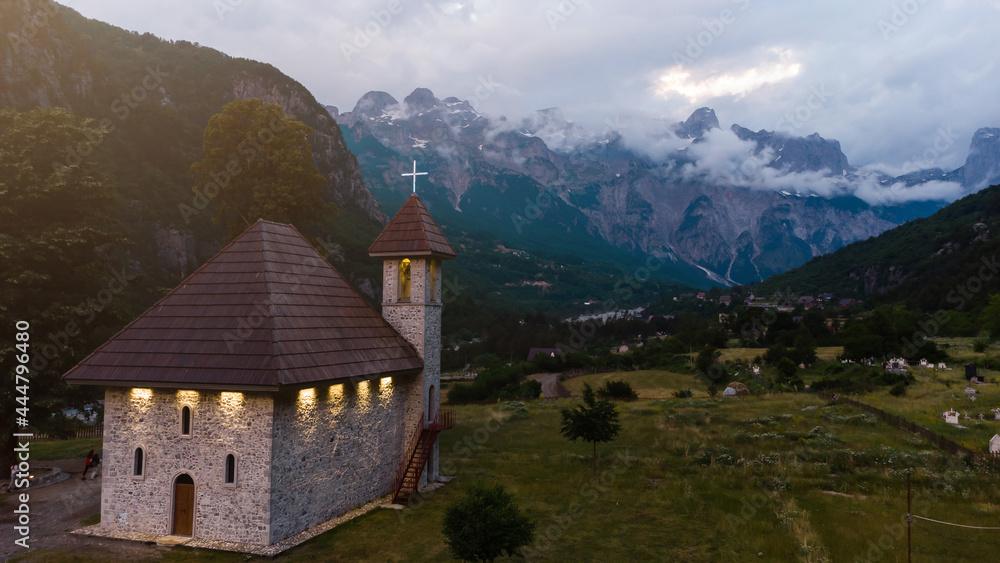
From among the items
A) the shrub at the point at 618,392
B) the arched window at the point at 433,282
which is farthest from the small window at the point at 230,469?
the shrub at the point at 618,392

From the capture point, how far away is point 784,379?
165 feet

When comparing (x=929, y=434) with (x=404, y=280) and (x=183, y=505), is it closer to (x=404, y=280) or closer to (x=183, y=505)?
(x=404, y=280)

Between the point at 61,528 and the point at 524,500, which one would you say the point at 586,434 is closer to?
the point at 524,500

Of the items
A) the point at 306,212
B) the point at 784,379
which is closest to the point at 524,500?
the point at 306,212

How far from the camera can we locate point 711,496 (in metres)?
19.3

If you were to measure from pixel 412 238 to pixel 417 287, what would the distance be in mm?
1857

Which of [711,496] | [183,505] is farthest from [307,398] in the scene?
[711,496]

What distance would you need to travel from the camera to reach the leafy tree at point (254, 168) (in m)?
30.0

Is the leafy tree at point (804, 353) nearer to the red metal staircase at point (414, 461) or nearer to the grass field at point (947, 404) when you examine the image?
the grass field at point (947, 404)

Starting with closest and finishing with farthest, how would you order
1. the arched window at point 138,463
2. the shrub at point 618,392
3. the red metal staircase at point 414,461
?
the arched window at point 138,463 < the red metal staircase at point 414,461 < the shrub at point 618,392

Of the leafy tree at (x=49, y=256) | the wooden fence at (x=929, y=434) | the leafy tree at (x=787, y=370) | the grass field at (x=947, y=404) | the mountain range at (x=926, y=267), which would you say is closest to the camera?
the leafy tree at (x=49, y=256)

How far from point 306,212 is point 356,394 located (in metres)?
17.5

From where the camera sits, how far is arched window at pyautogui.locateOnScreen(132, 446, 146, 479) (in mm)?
14922

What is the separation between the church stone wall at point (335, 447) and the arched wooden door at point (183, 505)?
2556 mm
